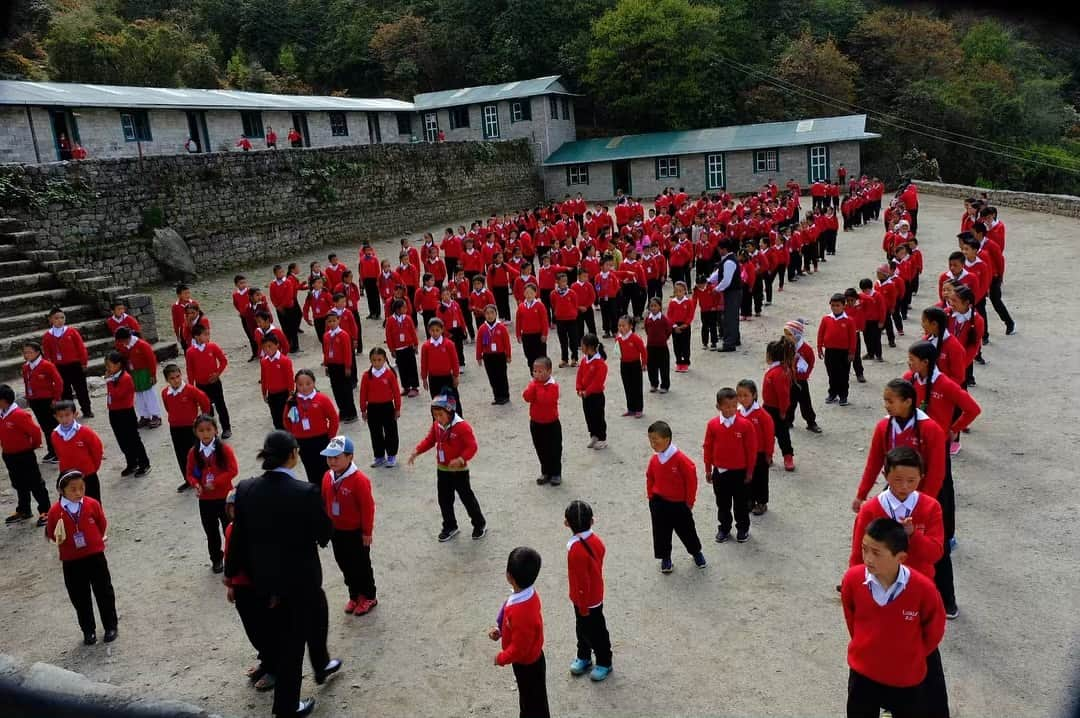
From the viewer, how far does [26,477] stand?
752cm

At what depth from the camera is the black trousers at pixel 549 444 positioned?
7.68 m

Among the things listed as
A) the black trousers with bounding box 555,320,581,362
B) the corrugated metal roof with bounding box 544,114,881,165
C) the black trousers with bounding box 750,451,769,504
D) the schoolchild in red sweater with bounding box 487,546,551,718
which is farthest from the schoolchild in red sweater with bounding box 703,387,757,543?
the corrugated metal roof with bounding box 544,114,881,165

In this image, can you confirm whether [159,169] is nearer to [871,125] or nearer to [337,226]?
[337,226]

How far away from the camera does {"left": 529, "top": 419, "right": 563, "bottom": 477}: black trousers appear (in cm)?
768

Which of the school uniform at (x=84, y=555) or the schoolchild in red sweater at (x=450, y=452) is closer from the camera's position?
the school uniform at (x=84, y=555)

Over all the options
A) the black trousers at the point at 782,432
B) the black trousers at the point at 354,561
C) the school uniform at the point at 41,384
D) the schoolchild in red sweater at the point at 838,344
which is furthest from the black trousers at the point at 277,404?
the schoolchild in red sweater at the point at 838,344

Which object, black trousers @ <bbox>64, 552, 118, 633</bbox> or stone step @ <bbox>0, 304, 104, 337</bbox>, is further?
stone step @ <bbox>0, 304, 104, 337</bbox>

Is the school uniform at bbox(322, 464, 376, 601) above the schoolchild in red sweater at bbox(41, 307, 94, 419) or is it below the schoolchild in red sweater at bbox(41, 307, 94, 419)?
below

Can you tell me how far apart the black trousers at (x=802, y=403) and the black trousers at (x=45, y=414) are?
8.09m

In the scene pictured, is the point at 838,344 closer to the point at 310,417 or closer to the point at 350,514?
the point at 310,417

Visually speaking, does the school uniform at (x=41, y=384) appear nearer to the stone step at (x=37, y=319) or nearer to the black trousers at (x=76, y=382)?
the black trousers at (x=76, y=382)

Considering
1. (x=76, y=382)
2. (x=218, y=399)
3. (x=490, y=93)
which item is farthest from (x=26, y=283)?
(x=490, y=93)

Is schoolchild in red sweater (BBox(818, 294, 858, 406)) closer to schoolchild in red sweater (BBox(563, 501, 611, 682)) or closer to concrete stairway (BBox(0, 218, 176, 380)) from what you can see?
schoolchild in red sweater (BBox(563, 501, 611, 682))

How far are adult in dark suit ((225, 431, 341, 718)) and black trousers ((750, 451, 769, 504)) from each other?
3.72 metres
